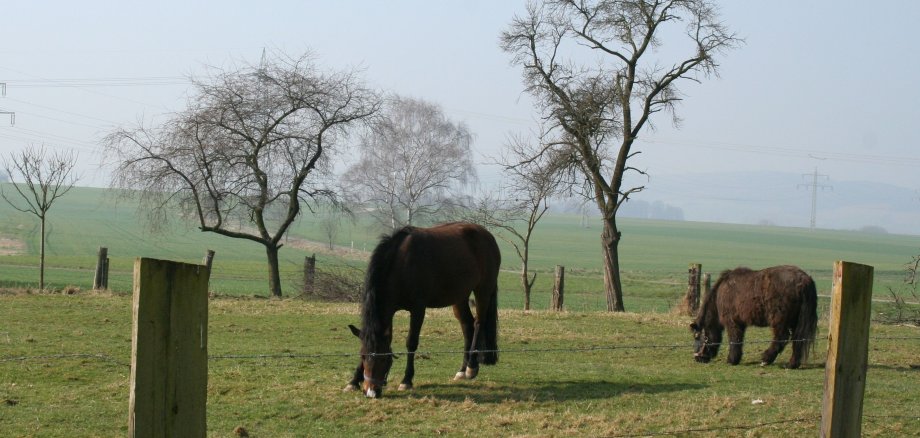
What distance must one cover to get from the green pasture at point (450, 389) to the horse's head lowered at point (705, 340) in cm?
32

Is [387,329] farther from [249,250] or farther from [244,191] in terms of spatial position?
[249,250]

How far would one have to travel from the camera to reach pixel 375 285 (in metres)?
9.66

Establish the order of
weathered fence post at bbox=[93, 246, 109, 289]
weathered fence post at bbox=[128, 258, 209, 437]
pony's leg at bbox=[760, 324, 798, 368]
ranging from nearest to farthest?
weathered fence post at bbox=[128, 258, 209, 437]
pony's leg at bbox=[760, 324, 798, 368]
weathered fence post at bbox=[93, 246, 109, 289]

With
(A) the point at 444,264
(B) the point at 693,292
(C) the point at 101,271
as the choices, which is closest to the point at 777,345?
(A) the point at 444,264

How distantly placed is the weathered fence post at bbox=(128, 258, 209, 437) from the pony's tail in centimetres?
767

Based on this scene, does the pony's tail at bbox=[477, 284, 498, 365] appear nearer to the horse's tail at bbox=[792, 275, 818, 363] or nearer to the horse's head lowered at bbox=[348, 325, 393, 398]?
the horse's head lowered at bbox=[348, 325, 393, 398]

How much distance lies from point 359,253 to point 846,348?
6145 centimetres

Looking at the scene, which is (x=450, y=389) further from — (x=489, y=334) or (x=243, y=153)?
(x=243, y=153)

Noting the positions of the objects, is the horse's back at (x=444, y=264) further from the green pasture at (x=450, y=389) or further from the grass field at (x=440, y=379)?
the grass field at (x=440, y=379)

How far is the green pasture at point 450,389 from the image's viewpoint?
804cm

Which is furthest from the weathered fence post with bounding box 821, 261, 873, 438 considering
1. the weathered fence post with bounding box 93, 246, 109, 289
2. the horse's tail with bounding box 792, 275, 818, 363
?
the weathered fence post with bounding box 93, 246, 109, 289

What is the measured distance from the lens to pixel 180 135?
27.7 metres

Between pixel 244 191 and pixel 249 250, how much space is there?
4651 centimetres

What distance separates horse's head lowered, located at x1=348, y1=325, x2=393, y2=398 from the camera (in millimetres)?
9258
